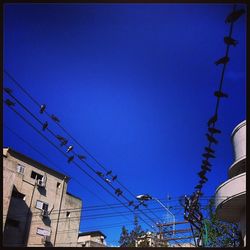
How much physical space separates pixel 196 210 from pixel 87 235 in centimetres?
2221

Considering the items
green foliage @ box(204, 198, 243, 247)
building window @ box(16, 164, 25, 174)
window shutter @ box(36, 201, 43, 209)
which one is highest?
building window @ box(16, 164, 25, 174)

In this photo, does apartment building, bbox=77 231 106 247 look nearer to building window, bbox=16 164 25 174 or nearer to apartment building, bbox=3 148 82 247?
apartment building, bbox=3 148 82 247

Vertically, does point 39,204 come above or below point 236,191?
above

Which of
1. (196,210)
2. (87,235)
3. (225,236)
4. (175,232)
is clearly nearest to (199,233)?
(196,210)

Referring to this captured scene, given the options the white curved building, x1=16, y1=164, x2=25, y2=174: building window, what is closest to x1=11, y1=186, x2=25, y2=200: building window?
x1=16, y1=164, x2=25, y2=174: building window

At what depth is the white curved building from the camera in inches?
488

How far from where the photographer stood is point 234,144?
1416 centimetres

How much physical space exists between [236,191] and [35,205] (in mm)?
18068

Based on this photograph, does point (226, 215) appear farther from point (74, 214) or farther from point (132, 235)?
point (132, 235)

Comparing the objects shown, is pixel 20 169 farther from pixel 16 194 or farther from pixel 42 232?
pixel 42 232

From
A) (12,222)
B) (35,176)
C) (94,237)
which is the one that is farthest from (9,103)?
(94,237)

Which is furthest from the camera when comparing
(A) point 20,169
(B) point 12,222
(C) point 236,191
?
(A) point 20,169

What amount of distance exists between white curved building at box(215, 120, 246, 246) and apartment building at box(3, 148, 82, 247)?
1405 centimetres

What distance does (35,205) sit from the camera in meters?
27.2
